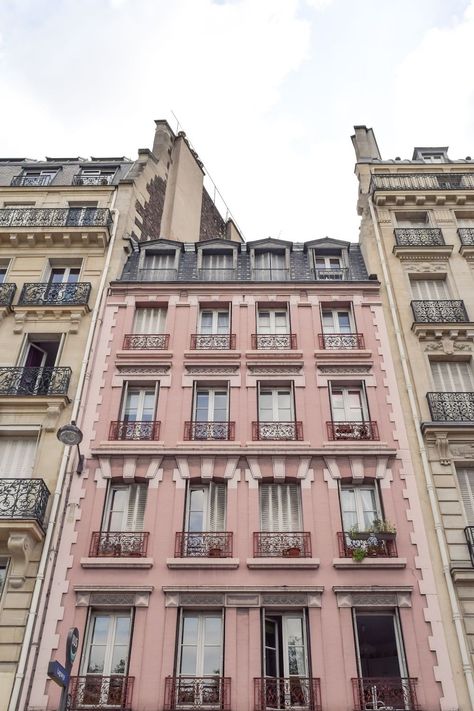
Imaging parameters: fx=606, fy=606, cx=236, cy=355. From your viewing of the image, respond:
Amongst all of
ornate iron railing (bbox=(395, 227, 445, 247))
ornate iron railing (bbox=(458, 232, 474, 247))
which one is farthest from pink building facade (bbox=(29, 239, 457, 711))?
ornate iron railing (bbox=(458, 232, 474, 247))

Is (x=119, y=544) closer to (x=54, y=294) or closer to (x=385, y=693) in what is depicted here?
(x=385, y=693)

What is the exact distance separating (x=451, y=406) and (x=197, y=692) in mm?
7989

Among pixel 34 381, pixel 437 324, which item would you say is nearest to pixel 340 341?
pixel 437 324

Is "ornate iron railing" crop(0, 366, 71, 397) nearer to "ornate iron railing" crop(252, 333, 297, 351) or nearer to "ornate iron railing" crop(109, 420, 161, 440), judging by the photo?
"ornate iron railing" crop(109, 420, 161, 440)

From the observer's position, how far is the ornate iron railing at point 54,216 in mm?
18156

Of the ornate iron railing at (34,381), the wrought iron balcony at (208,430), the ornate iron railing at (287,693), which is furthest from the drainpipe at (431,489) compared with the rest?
the ornate iron railing at (34,381)

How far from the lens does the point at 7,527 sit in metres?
11.4

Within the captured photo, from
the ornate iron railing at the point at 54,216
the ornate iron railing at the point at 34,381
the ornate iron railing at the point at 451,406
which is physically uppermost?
the ornate iron railing at the point at 54,216

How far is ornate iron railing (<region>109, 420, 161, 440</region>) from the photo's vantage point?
13.6 m

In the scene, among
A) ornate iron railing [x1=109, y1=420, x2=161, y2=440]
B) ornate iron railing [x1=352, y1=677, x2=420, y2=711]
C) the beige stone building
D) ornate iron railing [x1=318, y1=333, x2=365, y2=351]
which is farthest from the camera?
ornate iron railing [x1=318, y1=333, x2=365, y2=351]

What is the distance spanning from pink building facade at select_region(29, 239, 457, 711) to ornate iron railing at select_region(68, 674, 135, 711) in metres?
0.03

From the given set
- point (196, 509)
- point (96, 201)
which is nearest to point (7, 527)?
point (196, 509)

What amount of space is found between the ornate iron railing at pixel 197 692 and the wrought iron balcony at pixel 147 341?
7.70 meters

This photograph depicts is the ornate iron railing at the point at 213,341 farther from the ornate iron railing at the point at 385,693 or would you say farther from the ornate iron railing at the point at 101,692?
the ornate iron railing at the point at 385,693
